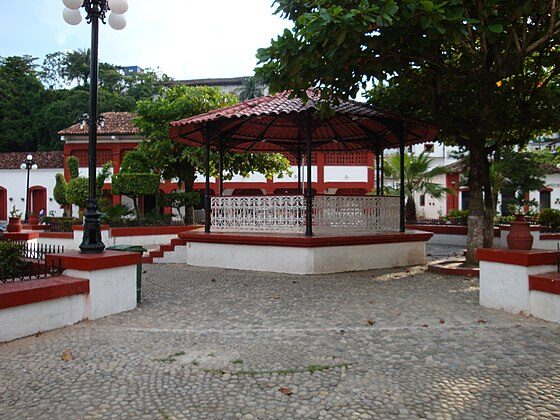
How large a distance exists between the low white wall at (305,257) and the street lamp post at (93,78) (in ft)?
13.6

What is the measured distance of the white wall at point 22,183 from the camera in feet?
109

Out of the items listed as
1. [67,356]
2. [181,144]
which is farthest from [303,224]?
[181,144]

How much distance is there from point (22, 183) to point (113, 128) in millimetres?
8699

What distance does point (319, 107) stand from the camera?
8695 mm

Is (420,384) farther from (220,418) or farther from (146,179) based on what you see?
(146,179)

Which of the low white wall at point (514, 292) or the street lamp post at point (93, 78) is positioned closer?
the low white wall at point (514, 292)

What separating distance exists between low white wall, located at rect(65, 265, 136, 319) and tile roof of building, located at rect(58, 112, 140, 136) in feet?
81.7

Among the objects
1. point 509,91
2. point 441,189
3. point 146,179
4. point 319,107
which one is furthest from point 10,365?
point 441,189

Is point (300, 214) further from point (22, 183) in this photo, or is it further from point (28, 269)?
point (22, 183)

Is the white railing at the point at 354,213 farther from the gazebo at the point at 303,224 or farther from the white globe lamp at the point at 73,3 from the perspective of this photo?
the white globe lamp at the point at 73,3

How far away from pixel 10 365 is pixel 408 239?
870cm

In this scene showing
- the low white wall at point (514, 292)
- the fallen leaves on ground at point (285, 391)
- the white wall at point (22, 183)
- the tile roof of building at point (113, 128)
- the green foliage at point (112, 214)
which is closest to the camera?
the fallen leaves on ground at point (285, 391)

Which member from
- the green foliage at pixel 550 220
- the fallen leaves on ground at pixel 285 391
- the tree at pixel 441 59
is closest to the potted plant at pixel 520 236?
the tree at pixel 441 59

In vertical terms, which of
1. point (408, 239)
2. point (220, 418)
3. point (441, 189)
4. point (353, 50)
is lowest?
point (220, 418)
